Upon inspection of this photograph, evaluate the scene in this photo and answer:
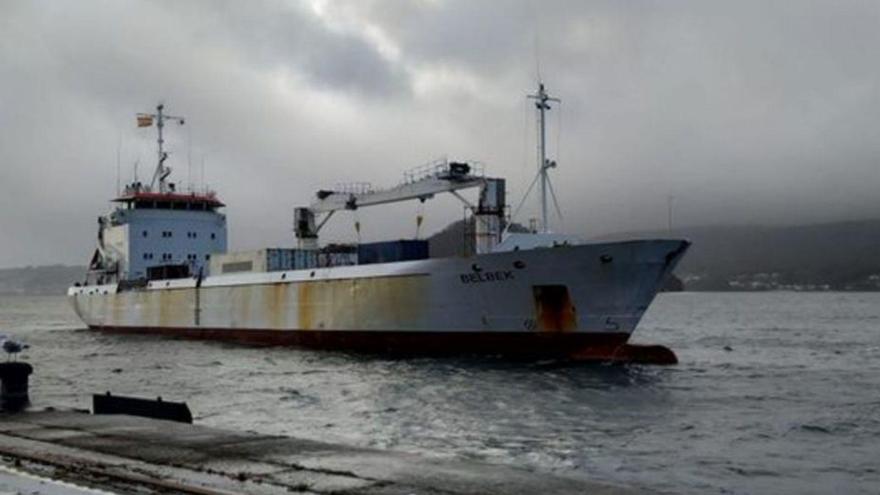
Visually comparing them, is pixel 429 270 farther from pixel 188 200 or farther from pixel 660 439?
pixel 188 200

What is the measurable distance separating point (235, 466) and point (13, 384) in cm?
815

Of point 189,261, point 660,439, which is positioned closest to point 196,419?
A: point 660,439

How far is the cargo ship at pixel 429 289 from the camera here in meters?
34.1

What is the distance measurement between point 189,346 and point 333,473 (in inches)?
1598

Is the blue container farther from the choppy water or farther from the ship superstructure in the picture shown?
the ship superstructure

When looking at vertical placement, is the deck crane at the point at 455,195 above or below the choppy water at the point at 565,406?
above

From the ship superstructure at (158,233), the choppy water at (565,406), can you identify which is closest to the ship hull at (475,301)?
the choppy water at (565,406)

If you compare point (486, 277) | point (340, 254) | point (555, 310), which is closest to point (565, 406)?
point (555, 310)

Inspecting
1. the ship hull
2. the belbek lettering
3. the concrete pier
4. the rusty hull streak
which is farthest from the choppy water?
the concrete pier

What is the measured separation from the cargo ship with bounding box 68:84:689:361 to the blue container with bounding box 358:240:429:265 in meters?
0.06

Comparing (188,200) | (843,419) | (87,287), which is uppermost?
(188,200)

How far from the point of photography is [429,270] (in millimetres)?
37500

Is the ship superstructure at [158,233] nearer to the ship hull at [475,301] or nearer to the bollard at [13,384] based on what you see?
the ship hull at [475,301]

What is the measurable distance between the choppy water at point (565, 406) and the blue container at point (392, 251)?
5144 mm
